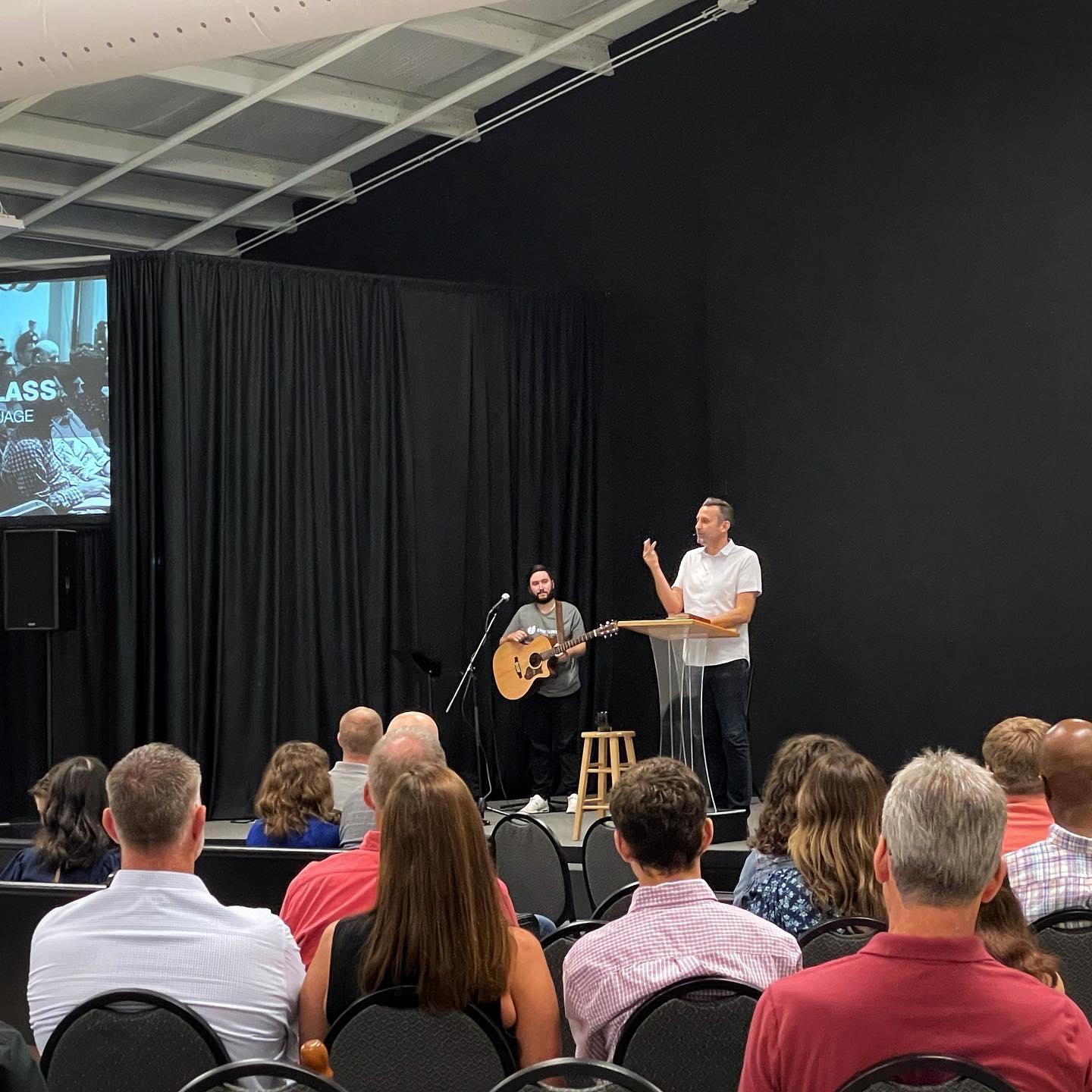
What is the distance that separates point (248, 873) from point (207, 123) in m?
6.50

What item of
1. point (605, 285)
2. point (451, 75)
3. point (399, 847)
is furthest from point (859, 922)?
point (451, 75)

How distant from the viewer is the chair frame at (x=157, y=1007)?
2.26 metres

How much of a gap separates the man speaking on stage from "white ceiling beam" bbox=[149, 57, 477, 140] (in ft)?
13.0

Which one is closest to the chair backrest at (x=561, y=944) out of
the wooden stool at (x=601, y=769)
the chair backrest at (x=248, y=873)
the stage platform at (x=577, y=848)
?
the chair backrest at (x=248, y=873)

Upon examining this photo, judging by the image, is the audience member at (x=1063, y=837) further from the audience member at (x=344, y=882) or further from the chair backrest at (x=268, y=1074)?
the chair backrest at (x=268, y=1074)

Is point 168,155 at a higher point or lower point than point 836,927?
higher

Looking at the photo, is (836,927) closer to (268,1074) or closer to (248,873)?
(268,1074)

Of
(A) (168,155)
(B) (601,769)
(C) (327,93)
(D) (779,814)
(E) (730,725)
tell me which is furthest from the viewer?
(A) (168,155)

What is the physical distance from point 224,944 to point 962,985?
127 cm

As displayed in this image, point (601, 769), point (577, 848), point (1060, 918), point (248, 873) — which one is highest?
point (1060, 918)

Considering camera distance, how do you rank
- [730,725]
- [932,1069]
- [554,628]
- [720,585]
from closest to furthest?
1. [932,1069]
2. [730,725]
3. [720,585]
4. [554,628]

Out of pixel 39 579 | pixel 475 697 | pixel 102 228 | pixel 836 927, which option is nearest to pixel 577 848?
pixel 475 697

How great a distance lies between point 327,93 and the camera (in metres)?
9.46

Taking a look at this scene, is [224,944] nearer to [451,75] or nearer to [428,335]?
[428,335]
